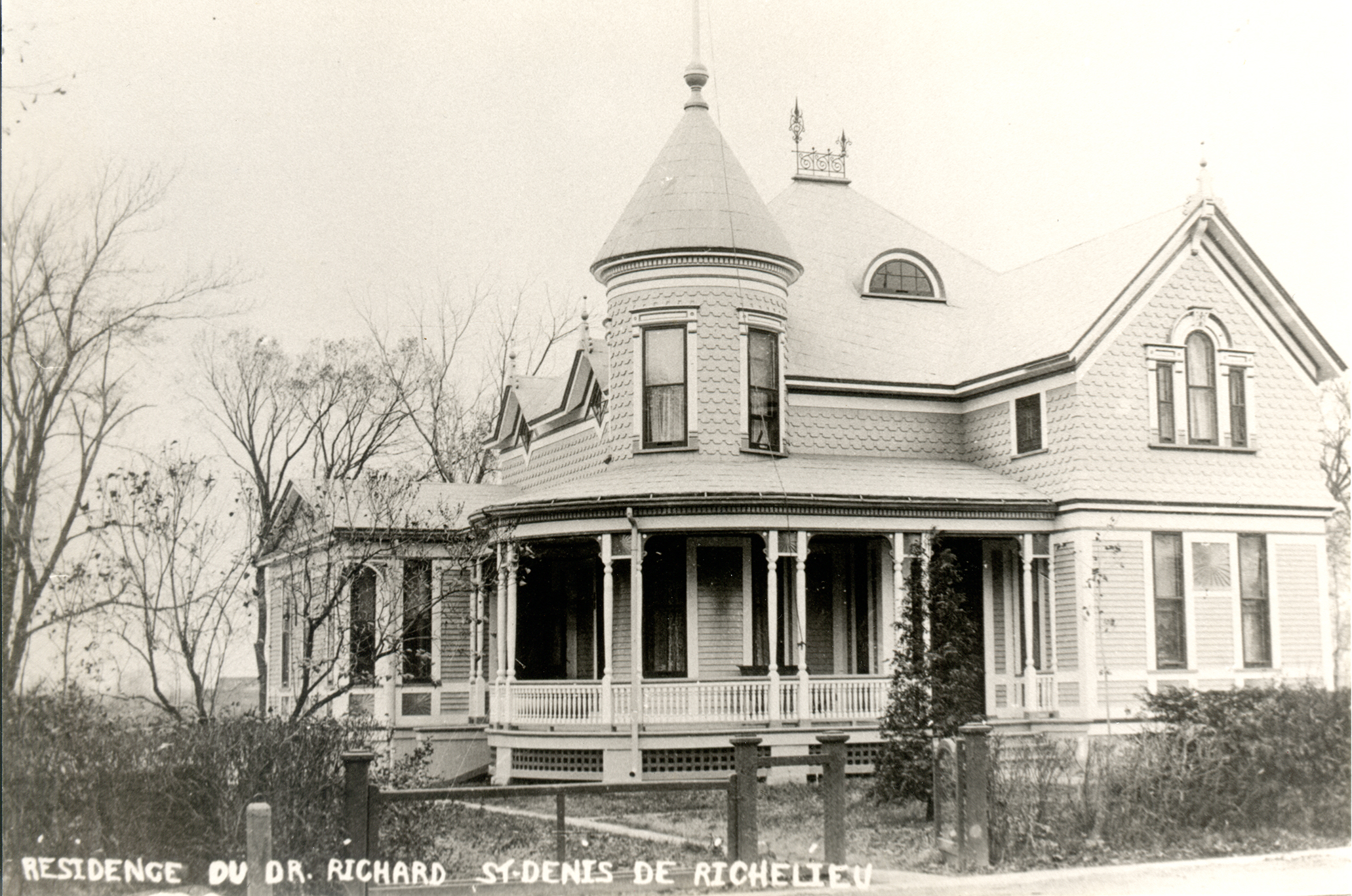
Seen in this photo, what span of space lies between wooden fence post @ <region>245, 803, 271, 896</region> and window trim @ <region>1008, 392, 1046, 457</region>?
15.4 metres

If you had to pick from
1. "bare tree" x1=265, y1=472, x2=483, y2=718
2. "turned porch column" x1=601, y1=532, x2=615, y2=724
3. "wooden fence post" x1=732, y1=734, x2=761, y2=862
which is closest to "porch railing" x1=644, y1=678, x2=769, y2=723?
"turned porch column" x1=601, y1=532, x2=615, y2=724

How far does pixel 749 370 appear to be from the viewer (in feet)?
77.1

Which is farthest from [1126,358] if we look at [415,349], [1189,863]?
[415,349]

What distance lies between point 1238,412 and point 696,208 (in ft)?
31.5

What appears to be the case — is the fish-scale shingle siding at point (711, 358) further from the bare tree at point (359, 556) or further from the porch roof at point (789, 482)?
the bare tree at point (359, 556)

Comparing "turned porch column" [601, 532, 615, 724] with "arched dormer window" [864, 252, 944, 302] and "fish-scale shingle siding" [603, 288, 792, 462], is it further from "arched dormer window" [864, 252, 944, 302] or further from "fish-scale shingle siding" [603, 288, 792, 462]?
"arched dormer window" [864, 252, 944, 302]

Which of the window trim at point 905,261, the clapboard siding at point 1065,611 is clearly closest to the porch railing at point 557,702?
the clapboard siding at point 1065,611

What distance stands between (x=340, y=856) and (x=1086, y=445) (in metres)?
14.4

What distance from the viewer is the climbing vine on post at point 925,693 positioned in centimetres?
1598

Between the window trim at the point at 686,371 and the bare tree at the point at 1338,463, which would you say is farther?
the bare tree at the point at 1338,463

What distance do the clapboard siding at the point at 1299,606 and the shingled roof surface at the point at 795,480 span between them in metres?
4.30

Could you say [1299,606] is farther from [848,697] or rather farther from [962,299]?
[962,299]

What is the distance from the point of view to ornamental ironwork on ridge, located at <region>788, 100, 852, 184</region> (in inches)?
1131

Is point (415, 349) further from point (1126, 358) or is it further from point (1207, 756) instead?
point (1207, 756)
